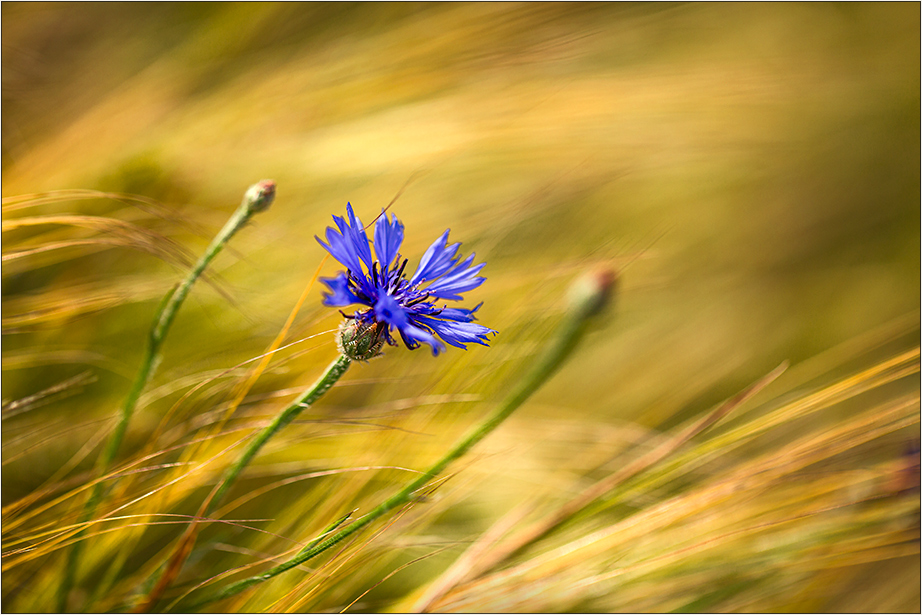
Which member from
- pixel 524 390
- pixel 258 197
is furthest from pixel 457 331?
pixel 258 197

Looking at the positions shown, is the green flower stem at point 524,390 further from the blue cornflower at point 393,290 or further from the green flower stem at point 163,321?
the green flower stem at point 163,321

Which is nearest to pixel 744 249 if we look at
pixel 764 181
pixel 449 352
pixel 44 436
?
pixel 764 181

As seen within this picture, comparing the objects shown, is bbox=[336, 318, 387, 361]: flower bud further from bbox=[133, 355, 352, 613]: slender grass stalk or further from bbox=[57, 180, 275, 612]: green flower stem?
bbox=[57, 180, 275, 612]: green flower stem

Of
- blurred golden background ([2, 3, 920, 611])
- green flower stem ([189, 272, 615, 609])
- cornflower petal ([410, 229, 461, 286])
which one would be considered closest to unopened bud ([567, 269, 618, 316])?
green flower stem ([189, 272, 615, 609])

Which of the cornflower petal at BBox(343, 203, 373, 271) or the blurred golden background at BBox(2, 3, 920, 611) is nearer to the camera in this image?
the cornflower petal at BBox(343, 203, 373, 271)

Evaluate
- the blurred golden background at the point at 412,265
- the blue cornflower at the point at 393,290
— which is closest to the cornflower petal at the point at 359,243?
the blue cornflower at the point at 393,290
